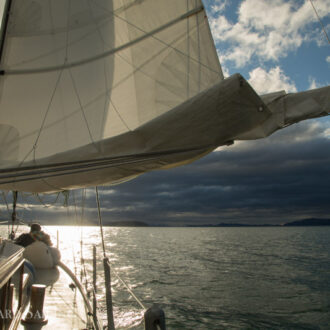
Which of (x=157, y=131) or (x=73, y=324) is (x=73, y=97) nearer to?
(x=157, y=131)

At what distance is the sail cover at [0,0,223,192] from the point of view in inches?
174

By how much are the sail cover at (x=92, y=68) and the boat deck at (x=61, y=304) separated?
289 centimetres

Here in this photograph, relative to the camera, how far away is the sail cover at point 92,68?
441 cm

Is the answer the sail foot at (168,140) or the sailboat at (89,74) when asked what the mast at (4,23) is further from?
the sail foot at (168,140)

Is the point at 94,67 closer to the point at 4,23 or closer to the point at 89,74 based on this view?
the point at 89,74

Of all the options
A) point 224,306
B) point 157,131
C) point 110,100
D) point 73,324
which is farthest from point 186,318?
point 157,131

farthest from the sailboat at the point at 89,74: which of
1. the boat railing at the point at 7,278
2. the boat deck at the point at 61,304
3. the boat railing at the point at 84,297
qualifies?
the boat deck at the point at 61,304

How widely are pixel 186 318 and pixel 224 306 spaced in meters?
2.45

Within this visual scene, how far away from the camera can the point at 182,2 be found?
524 centimetres

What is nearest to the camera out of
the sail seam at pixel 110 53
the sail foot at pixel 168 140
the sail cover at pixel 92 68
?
the sail foot at pixel 168 140

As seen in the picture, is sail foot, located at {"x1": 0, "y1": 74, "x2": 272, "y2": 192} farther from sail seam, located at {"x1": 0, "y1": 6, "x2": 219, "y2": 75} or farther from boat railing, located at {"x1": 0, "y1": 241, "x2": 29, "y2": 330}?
sail seam, located at {"x1": 0, "y1": 6, "x2": 219, "y2": 75}

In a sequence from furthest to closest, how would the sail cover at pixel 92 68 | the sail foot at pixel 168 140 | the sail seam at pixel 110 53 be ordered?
the sail seam at pixel 110 53 < the sail cover at pixel 92 68 < the sail foot at pixel 168 140

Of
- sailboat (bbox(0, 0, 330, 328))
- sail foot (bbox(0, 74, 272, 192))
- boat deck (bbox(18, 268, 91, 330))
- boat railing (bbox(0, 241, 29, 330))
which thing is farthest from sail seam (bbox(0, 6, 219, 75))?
boat deck (bbox(18, 268, 91, 330))

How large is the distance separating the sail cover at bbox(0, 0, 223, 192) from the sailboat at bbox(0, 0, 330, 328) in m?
0.02
